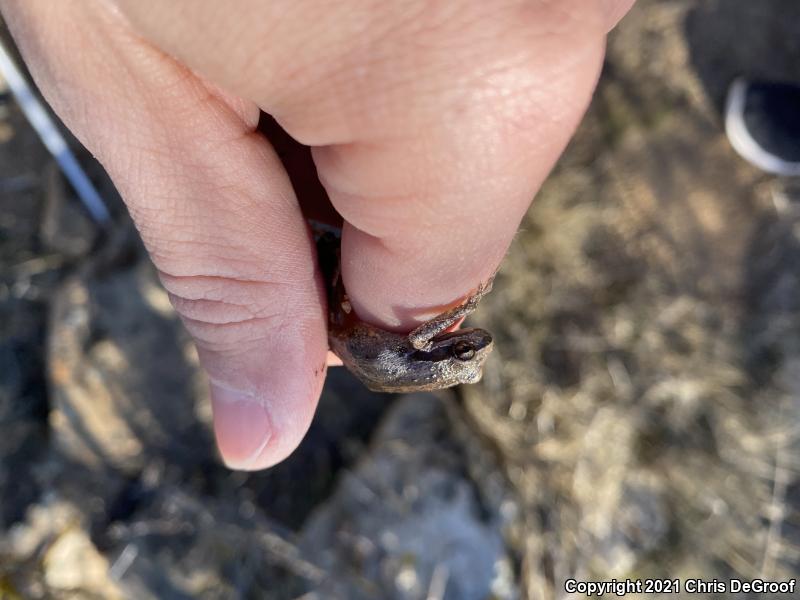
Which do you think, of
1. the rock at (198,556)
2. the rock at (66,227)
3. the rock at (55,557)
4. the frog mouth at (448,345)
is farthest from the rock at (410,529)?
the rock at (66,227)

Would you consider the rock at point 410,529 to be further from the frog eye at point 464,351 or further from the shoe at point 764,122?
the shoe at point 764,122

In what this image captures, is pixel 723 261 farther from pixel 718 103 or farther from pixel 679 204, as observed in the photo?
pixel 718 103

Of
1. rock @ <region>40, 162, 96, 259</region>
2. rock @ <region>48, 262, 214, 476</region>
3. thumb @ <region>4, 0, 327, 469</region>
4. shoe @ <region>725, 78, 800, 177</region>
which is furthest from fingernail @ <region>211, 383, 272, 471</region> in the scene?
shoe @ <region>725, 78, 800, 177</region>

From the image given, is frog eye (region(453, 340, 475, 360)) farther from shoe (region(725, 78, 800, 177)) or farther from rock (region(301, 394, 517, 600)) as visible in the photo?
shoe (region(725, 78, 800, 177))

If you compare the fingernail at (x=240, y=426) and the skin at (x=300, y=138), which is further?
the fingernail at (x=240, y=426)

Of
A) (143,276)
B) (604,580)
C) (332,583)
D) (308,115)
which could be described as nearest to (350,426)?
(332,583)

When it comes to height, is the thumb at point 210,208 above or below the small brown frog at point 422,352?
above

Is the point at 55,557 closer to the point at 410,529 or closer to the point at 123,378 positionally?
the point at 123,378
